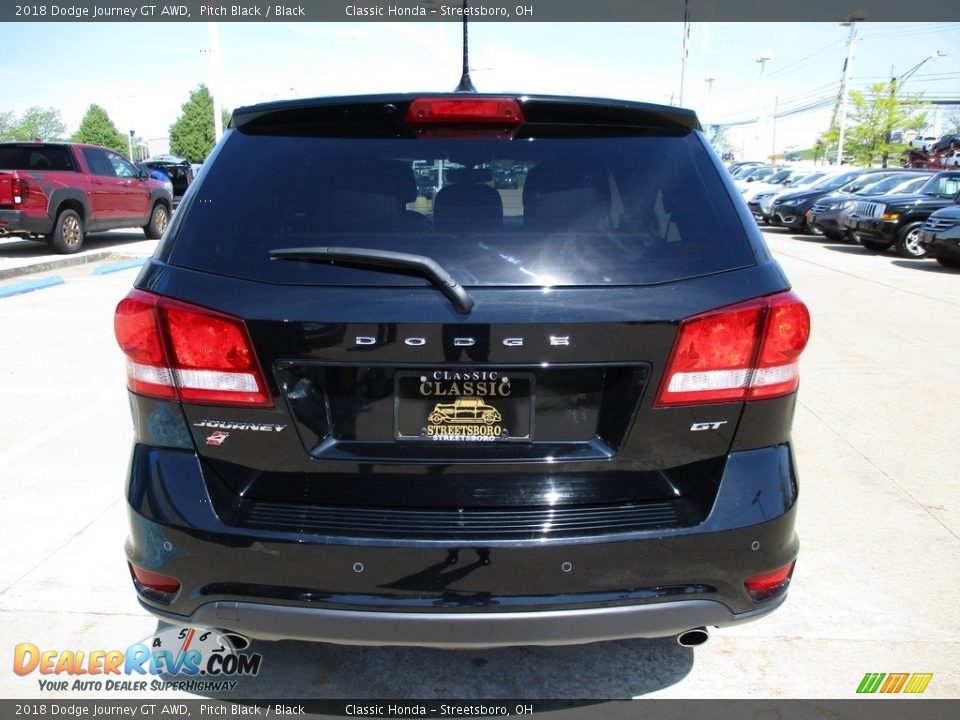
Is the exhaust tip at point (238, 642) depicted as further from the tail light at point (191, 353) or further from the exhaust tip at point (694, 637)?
the exhaust tip at point (694, 637)

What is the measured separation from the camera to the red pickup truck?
43.8ft

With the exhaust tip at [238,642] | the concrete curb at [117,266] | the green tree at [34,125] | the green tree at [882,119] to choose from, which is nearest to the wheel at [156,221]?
the concrete curb at [117,266]

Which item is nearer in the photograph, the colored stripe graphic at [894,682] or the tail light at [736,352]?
the tail light at [736,352]

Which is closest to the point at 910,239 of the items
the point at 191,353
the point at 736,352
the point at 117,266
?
the point at 117,266

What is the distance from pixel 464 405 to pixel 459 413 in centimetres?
3

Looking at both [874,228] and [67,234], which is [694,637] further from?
[874,228]

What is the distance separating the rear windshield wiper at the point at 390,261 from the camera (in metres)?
2.06

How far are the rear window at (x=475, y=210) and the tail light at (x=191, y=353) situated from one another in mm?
152

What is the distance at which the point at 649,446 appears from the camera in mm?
2156

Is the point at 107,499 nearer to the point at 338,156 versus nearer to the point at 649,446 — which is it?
the point at 338,156

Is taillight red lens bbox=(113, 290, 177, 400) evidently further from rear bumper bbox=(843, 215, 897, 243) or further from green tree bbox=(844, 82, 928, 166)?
green tree bbox=(844, 82, 928, 166)

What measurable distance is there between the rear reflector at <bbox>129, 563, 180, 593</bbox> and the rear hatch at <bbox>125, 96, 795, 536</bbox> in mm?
280

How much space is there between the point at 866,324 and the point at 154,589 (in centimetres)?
869

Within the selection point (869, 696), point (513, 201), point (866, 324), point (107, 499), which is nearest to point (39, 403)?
point (107, 499)
